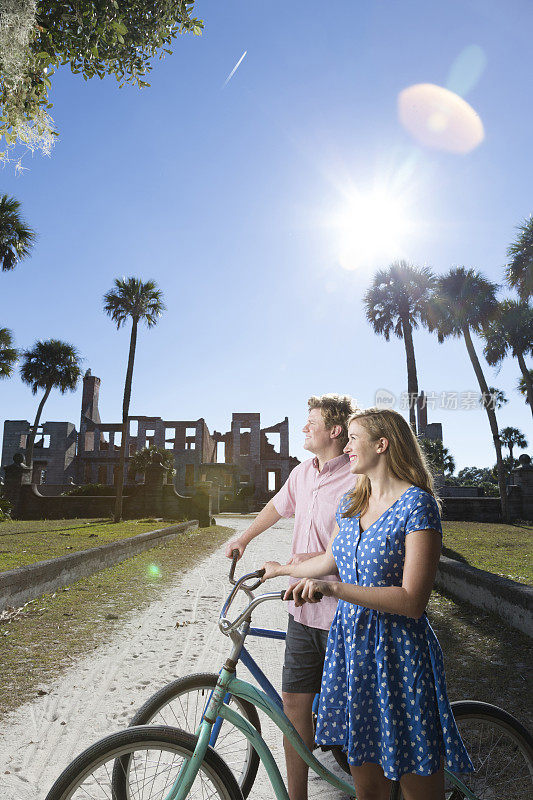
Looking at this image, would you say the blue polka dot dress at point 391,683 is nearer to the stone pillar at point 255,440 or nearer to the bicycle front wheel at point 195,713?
the bicycle front wheel at point 195,713

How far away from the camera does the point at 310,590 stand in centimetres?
156

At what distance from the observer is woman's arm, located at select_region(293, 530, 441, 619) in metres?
1.52

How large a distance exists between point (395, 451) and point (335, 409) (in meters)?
0.85

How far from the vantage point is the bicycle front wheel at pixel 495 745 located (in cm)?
196

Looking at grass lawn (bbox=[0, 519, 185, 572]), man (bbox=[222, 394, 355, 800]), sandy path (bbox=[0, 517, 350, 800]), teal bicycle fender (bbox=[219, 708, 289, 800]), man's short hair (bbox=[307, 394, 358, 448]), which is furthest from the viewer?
grass lawn (bbox=[0, 519, 185, 572])

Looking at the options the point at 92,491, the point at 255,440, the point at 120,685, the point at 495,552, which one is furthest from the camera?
the point at 255,440

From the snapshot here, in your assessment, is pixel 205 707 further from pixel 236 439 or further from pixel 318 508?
pixel 236 439

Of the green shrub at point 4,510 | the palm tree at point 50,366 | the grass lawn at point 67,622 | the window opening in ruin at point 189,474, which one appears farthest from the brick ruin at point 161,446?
the grass lawn at point 67,622

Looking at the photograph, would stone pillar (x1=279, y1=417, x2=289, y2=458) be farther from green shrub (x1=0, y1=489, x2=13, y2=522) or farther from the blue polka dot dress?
the blue polka dot dress

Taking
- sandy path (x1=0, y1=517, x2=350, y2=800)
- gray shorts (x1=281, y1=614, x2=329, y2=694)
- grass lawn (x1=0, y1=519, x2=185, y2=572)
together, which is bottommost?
sandy path (x1=0, y1=517, x2=350, y2=800)

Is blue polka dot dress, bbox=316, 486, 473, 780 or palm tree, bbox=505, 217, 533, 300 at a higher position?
palm tree, bbox=505, 217, 533, 300

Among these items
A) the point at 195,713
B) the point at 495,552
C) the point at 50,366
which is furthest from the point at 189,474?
the point at 195,713

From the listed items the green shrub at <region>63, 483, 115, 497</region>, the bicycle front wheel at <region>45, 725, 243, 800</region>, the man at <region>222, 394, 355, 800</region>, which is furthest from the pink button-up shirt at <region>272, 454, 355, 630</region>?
the green shrub at <region>63, 483, 115, 497</region>

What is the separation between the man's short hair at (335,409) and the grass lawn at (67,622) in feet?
10.3
